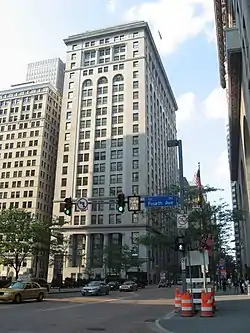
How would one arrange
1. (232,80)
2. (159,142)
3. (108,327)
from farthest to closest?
(159,142) < (232,80) < (108,327)

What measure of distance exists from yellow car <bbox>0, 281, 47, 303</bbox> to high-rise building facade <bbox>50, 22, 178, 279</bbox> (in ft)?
209

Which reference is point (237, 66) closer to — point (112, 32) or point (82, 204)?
point (82, 204)

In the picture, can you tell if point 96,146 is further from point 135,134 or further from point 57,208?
point 57,208

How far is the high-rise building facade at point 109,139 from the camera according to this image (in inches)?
3885

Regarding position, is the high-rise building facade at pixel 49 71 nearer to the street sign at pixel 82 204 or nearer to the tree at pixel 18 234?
the tree at pixel 18 234

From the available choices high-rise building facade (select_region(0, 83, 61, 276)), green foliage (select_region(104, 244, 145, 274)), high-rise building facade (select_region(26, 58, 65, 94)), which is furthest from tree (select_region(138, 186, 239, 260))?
high-rise building facade (select_region(26, 58, 65, 94))

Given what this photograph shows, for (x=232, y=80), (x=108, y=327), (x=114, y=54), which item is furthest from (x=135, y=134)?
(x=108, y=327)

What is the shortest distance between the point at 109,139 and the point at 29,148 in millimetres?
27021

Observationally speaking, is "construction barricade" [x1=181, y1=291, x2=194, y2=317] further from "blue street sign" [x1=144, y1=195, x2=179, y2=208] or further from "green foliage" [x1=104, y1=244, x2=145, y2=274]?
"green foliage" [x1=104, y1=244, x2=145, y2=274]

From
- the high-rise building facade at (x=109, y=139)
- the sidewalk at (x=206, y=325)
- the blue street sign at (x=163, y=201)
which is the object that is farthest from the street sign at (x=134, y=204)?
the high-rise building facade at (x=109, y=139)

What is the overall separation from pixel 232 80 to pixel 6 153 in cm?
9175

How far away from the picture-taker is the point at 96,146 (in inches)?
4240

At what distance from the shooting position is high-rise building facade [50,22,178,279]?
324ft

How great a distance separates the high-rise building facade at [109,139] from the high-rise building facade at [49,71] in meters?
37.8
